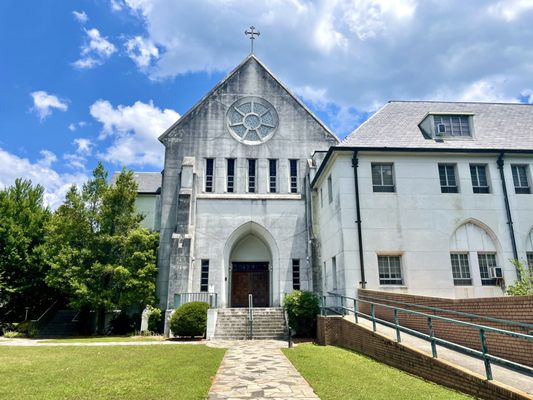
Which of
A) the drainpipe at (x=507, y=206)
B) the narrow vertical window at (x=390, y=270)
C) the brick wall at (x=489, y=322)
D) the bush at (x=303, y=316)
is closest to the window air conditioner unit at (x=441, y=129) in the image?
the drainpipe at (x=507, y=206)

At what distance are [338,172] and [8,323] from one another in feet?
66.1

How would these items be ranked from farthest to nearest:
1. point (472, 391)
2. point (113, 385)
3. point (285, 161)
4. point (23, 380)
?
1. point (285, 161)
2. point (23, 380)
3. point (113, 385)
4. point (472, 391)

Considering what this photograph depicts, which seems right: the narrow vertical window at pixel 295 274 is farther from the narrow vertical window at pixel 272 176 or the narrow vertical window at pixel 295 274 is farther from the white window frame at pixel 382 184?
the white window frame at pixel 382 184

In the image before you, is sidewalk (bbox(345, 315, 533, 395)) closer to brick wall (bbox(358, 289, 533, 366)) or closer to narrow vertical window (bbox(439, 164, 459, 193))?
brick wall (bbox(358, 289, 533, 366))

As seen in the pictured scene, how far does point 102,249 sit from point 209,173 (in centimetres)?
731

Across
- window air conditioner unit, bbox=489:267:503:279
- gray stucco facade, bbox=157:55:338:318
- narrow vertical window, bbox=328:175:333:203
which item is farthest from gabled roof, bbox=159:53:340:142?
window air conditioner unit, bbox=489:267:503:279

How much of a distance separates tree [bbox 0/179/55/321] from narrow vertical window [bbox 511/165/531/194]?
79.6 ft

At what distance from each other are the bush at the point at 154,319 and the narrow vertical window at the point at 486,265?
15407 mm

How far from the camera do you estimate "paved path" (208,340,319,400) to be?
22.5 ft

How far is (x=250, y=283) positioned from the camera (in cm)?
2225

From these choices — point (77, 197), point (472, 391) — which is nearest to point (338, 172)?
point (472, 391)

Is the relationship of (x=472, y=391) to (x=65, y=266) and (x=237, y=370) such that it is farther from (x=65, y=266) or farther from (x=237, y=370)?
(x=65, y=266)

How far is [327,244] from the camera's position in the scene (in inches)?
742

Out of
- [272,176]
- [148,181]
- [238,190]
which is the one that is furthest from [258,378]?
[148,181]
